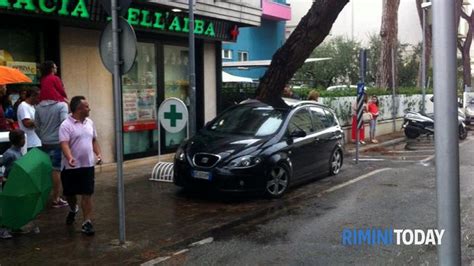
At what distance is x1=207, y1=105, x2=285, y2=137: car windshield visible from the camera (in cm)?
968

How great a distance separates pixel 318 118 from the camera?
11.1 meters

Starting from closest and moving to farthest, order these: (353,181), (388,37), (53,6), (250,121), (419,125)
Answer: (250,121) → (53,6) → (353,181) → (419,125) → (388,37)

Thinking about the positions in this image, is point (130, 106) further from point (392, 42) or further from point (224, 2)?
point (392, 42)

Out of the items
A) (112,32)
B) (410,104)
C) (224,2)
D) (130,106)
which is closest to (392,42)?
(410,104)

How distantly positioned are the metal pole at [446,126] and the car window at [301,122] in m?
7.09

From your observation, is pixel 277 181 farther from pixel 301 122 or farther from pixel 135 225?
pixel 135 225

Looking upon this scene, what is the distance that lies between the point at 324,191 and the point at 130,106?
5371mm

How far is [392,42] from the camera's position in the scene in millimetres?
24484

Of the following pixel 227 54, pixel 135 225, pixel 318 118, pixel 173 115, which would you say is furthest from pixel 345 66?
pixel 135 225

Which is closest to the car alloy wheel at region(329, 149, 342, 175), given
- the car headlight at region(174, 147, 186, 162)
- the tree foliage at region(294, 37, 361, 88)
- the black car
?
the black car

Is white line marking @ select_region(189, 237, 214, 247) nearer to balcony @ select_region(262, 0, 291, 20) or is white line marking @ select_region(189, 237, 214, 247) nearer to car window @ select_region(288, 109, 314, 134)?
car window @ select_region(288, 109, 314, 134)

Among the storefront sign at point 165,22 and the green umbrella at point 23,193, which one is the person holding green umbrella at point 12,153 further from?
the storefront sign at point 165,22

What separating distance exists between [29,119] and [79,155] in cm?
181

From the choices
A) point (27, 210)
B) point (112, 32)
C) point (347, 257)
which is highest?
point (112, 32)
